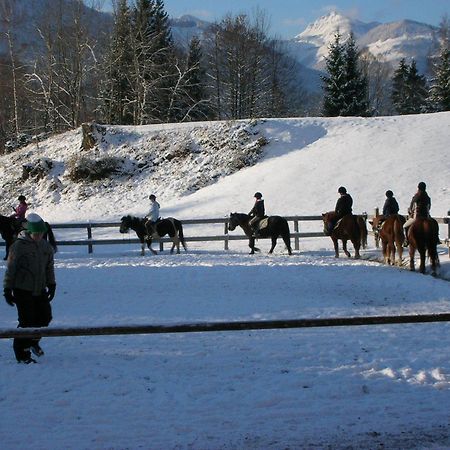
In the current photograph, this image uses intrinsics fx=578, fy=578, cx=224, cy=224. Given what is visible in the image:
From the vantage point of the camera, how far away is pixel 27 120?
67.8 m

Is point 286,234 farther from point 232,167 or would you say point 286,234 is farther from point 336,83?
point 336,83

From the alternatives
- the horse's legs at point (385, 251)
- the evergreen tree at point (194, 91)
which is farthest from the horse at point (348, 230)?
the evergreen tree at point (194, 91)

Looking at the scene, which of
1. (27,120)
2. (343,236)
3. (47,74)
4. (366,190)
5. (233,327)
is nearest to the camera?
(233,327)

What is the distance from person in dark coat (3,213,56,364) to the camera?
7.66 metres

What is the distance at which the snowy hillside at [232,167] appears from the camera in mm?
29453

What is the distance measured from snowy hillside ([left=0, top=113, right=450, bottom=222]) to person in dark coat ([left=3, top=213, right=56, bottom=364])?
20425 millimetres

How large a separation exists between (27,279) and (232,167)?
27.6 m

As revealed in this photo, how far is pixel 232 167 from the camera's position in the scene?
34.8 meters

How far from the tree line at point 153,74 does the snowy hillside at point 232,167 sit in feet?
30.7

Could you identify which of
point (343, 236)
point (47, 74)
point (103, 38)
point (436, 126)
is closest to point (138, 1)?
point (103, 38)

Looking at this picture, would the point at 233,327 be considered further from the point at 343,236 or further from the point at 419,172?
the point at 419,172

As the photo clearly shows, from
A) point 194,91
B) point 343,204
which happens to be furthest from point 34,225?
point 194,91

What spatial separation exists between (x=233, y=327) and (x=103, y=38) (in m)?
54.4

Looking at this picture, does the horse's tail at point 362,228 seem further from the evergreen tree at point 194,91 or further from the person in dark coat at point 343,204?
the evergreen tree at point 194,91
